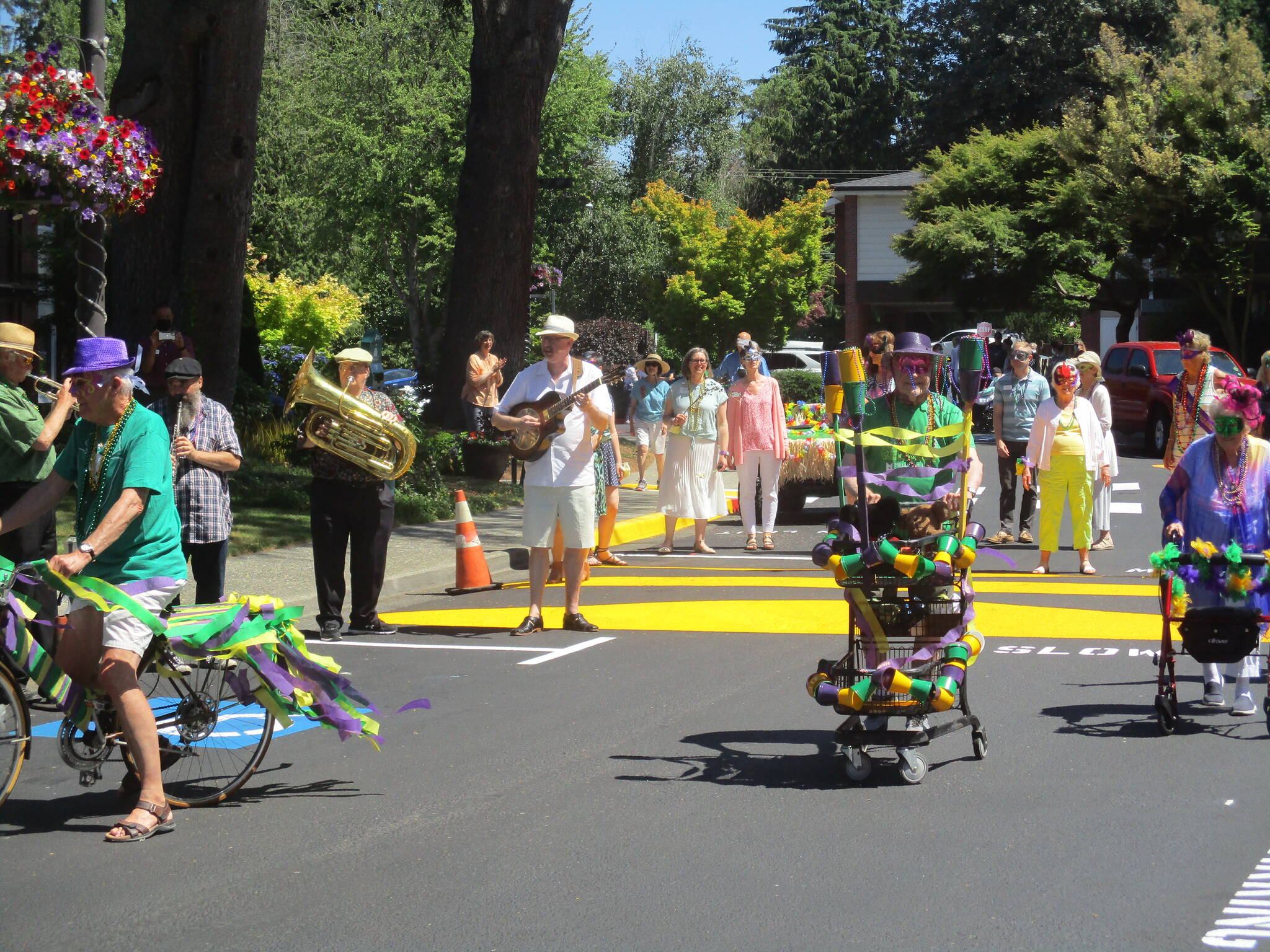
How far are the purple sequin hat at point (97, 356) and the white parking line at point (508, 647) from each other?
4.27m

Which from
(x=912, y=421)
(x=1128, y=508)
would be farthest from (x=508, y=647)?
(x=1128, y=508)

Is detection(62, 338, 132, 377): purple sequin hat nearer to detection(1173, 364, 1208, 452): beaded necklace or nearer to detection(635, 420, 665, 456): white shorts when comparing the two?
detection(1173, 364, 1208, 452): beaded necklace

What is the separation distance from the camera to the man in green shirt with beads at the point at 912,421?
22.8ft

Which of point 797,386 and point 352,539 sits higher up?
point 797,386

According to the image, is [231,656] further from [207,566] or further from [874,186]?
[874,186]

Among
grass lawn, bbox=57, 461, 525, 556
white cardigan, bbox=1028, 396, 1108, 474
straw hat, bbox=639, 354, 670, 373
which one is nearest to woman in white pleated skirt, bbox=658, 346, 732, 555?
straw hat, bbox=639, 354, 670, 373

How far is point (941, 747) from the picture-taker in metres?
7.36

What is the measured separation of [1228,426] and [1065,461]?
5960 mm

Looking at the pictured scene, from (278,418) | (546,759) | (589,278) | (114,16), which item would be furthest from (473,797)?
(589,278)


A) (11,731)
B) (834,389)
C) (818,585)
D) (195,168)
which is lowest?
(11,731)

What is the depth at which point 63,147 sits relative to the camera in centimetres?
1087

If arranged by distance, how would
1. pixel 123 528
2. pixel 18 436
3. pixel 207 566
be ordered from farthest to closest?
pixel 207 566 → pixel 18 436 → pixel 123 528

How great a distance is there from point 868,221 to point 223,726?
47.7 meters

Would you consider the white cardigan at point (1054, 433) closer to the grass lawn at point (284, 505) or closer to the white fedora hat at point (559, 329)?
the white fedora hat at point (559, 329)
